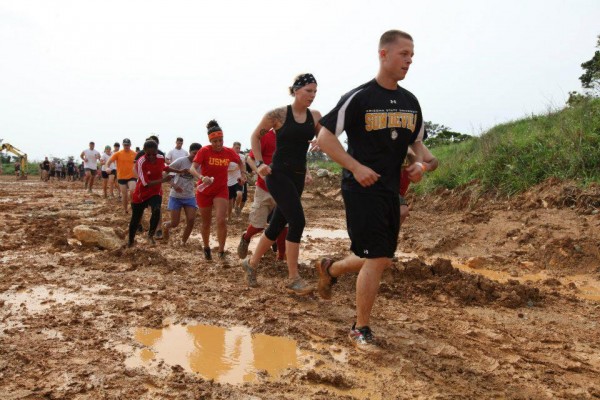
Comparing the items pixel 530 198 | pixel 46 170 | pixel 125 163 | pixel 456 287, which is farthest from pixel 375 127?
pixel 46 170

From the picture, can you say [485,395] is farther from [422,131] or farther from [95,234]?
[95,234]

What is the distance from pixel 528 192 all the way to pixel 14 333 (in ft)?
29.0

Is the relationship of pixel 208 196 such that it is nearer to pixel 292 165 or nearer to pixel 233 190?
pixel 292 165

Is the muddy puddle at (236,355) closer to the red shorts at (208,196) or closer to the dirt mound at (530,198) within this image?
the red shorts at (208,196)

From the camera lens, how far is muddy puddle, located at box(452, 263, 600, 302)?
5699 mm

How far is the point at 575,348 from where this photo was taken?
380 cm

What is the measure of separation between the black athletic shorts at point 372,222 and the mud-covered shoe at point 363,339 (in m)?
0.52

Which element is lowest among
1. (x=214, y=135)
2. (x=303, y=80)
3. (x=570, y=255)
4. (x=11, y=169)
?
(x=570, y=255)

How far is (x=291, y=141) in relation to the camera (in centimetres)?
507

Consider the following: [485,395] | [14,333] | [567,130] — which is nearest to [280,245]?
[14,333]

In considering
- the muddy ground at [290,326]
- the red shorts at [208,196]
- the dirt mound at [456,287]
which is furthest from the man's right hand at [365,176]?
the red shorts at [208,196]

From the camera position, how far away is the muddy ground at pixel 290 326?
3.06m

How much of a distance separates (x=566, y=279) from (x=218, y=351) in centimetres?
461

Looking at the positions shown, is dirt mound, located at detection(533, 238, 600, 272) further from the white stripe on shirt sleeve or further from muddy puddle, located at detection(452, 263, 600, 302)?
the white stripe on shirt sleeve
